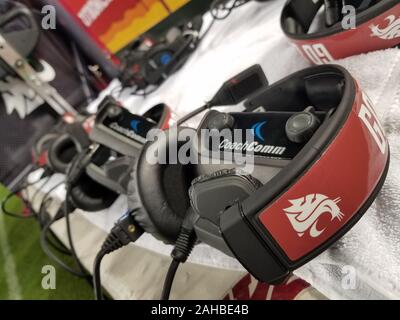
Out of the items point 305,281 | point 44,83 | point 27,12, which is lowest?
point 305,281

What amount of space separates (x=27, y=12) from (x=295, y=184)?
1051 mm

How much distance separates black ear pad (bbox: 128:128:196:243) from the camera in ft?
1.26

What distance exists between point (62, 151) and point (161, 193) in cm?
51

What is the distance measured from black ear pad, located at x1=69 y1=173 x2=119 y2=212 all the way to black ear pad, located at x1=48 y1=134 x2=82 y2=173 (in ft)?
0.64

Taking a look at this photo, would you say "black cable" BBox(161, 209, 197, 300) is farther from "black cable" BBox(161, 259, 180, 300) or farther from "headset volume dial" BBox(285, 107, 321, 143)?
"headset volume dial" BBox(285, 107, 321, 143)

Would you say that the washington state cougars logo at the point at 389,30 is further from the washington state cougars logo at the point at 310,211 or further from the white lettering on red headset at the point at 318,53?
the washington state cougars logo at the point at 310,211

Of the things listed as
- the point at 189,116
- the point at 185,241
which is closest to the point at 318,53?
the point at 189,116

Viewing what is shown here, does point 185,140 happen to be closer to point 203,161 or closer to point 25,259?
point 203,161

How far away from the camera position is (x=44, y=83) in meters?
1.14

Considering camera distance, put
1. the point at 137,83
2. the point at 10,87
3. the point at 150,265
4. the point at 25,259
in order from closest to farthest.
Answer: the point at 150,265 → the point at 25,259 → the point at 137,83 → the point at 10,87

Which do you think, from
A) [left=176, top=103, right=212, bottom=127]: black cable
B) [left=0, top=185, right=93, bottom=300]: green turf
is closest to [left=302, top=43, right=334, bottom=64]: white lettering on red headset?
[left=176, top=103, right=212, bottom=127]: black cable

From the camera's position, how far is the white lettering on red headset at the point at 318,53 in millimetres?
449

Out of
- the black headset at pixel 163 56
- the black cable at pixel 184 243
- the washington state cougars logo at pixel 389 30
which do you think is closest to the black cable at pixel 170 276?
the black cable at pixel 184 243
